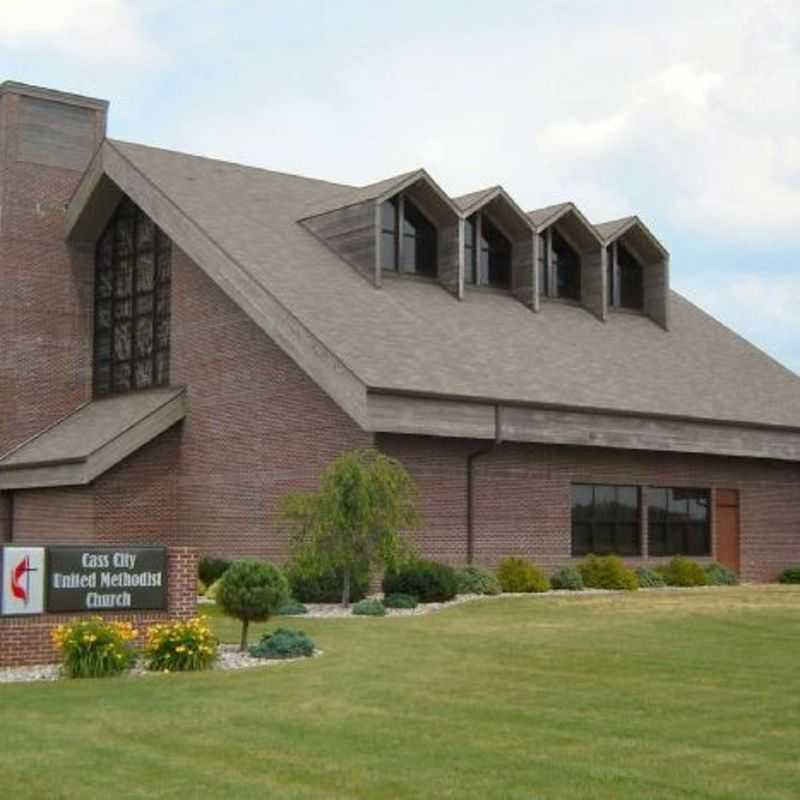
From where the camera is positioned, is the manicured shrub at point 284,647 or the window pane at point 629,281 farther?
the window pane at point 629,281

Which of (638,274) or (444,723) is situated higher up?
(638,274)

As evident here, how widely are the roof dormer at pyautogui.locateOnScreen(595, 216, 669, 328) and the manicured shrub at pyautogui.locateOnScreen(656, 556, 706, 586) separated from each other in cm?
979

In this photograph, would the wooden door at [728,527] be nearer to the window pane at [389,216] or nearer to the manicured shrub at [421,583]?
the window pane at [389,216]

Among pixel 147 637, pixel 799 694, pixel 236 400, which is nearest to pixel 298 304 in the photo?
pixel 236 400

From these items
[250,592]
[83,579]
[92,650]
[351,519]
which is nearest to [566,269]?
[351,519]

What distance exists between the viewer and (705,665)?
16703 millimetres

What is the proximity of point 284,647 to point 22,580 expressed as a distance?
3434 millimetres

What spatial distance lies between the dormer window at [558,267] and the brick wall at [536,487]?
7.03 m

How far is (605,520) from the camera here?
3419 centimetres

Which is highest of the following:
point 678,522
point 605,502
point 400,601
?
point 605,502

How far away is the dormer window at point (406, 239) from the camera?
36.2m

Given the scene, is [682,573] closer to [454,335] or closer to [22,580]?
[454,335]

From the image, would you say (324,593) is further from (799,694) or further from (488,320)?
(799,694)

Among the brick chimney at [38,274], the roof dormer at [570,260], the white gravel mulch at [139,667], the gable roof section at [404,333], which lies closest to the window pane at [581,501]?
the gable roof section at [404,333]
